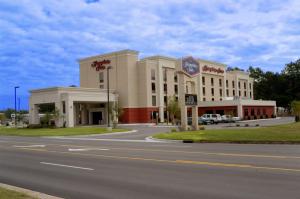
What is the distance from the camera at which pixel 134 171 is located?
42.9 feet

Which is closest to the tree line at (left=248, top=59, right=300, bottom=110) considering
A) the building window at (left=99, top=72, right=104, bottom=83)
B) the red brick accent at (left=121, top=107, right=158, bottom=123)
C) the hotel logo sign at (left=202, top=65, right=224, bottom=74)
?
the hotel logo sign at (left=202, top=65, right=224, bottom=74)

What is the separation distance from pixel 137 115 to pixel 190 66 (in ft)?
Answer: 137

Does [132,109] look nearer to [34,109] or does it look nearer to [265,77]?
[34,109]

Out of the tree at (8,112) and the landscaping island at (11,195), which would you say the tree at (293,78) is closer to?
the tree at (8,112)

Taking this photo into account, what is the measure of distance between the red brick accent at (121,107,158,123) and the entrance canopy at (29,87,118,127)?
142 inches

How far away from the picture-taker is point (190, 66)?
43.6m

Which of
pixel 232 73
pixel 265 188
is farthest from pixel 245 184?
pixel 232 73

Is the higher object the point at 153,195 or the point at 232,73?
the point at 232,73

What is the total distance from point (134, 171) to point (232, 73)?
332 ft

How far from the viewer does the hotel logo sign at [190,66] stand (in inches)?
1692

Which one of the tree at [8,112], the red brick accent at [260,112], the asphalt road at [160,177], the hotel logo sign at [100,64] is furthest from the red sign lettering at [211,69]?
the tree at [8,112]

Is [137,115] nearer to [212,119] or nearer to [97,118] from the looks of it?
[97,118]

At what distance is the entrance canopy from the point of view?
7062 cm

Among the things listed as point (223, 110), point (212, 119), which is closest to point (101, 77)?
point (223, 110)
